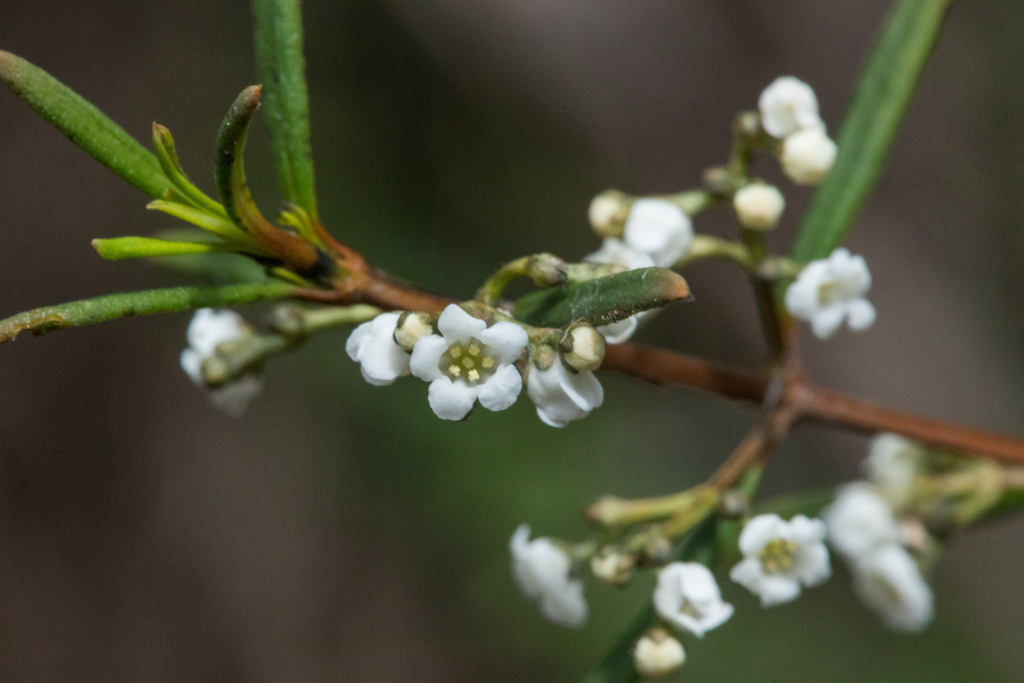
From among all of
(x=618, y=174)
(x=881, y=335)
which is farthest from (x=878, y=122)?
(x=881, y=335)

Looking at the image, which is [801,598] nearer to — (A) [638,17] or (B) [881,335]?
(B) [881,335]

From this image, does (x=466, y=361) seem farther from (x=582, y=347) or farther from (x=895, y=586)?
(x=895, y=586)

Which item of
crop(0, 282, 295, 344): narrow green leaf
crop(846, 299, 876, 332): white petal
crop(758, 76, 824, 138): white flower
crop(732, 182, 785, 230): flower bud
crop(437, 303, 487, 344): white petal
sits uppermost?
crop(0, 282, 295, 344): narrow green leaf

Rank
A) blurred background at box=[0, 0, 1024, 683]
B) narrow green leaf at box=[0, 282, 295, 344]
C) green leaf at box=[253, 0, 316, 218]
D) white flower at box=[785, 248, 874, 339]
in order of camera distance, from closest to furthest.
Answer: narrow green leaf at box=[0, 282, 295, 344] → green leaf at box=[253, 0, 316, 218] → white flower at box=[785, 248, 874, 339] → blurred background at box=[0, 0, 1024, 683]

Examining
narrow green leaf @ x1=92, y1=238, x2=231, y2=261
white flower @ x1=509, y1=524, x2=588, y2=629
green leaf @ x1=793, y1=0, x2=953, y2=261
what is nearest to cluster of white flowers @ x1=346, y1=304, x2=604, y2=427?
narrow green leaf @ x1=92, y1=238, x2=231, y2=261

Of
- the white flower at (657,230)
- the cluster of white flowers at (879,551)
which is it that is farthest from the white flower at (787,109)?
the cluster of white flowers at (879,551)

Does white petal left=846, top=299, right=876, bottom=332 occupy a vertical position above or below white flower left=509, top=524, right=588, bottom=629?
above

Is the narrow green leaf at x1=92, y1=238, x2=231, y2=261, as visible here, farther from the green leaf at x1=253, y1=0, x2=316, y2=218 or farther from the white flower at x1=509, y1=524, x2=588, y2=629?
the white flower at x1=509, y1=524, x2=588, y2=629

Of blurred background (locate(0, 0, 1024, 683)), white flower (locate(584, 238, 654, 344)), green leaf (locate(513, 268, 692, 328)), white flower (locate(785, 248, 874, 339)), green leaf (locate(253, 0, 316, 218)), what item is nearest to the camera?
green leaf (locate(513, 268, 692, 328))
